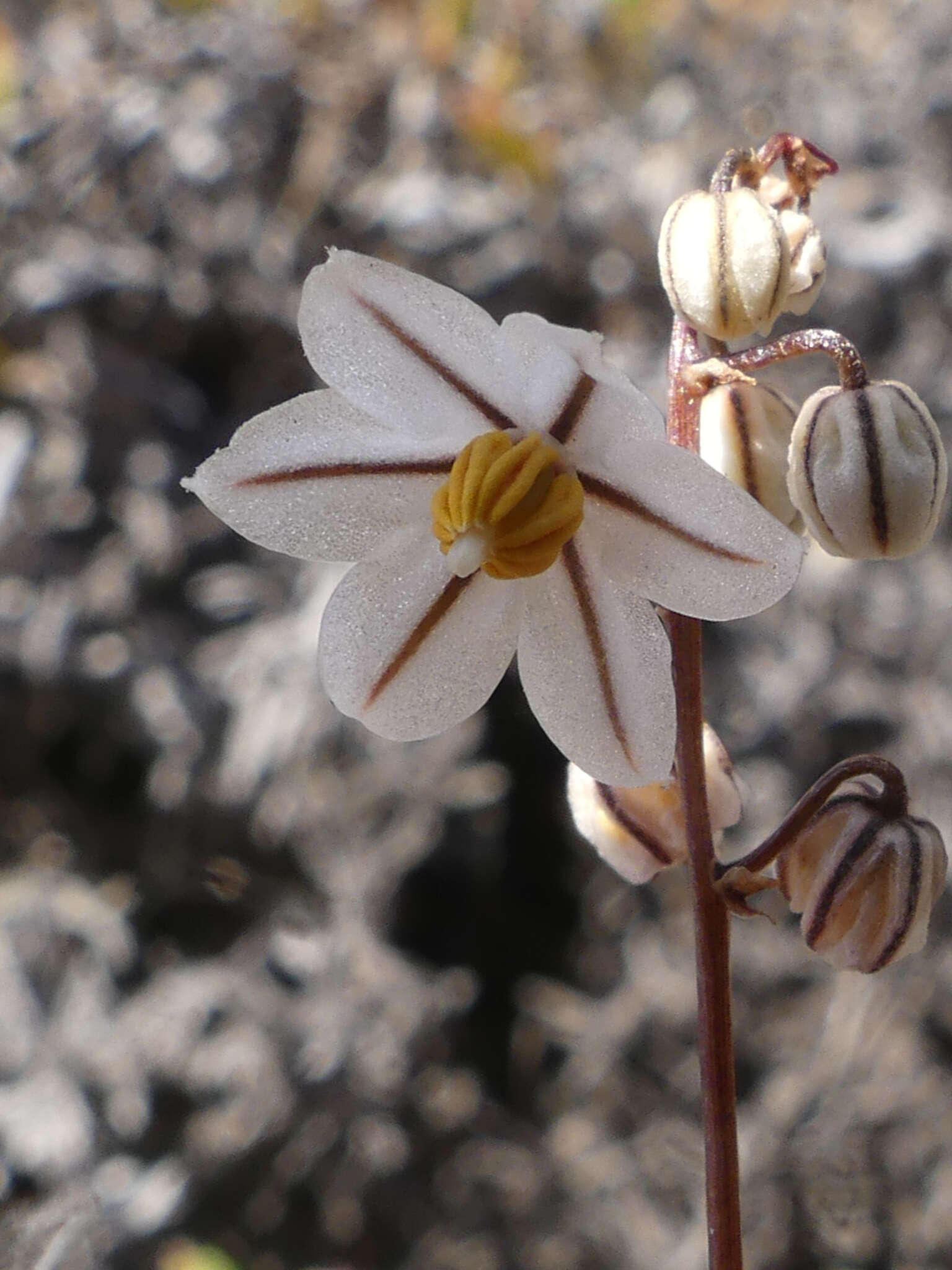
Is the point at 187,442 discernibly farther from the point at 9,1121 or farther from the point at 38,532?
the point at 9,1121

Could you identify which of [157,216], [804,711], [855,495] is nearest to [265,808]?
[804,711]

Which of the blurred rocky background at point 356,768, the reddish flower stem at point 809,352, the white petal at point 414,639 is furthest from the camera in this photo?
the blurred rocky background at point 356,768

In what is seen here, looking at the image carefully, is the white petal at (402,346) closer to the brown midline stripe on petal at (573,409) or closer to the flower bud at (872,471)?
the brown midline stripe on petal at (573,409)

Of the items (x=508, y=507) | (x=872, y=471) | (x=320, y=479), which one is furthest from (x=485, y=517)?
(x=872, y=471)

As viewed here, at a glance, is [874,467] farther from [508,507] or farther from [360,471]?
[360,471]

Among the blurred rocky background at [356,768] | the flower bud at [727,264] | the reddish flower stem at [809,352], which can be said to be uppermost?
the flower bud at [727,264]

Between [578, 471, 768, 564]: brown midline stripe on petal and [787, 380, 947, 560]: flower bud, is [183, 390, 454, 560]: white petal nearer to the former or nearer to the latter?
[578, 471, 768, 564]: brown midline stripe on petal

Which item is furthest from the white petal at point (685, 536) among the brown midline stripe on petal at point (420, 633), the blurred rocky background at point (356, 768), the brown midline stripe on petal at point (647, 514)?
the blurred rocky background at point (356, 768)

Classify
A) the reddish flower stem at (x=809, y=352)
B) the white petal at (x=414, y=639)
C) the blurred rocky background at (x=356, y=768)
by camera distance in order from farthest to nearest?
the blurred rocky background at (x=356, y=768) < the white petal at (x=414, y=639) < the reddish flower stem at (x=809, y=352)
